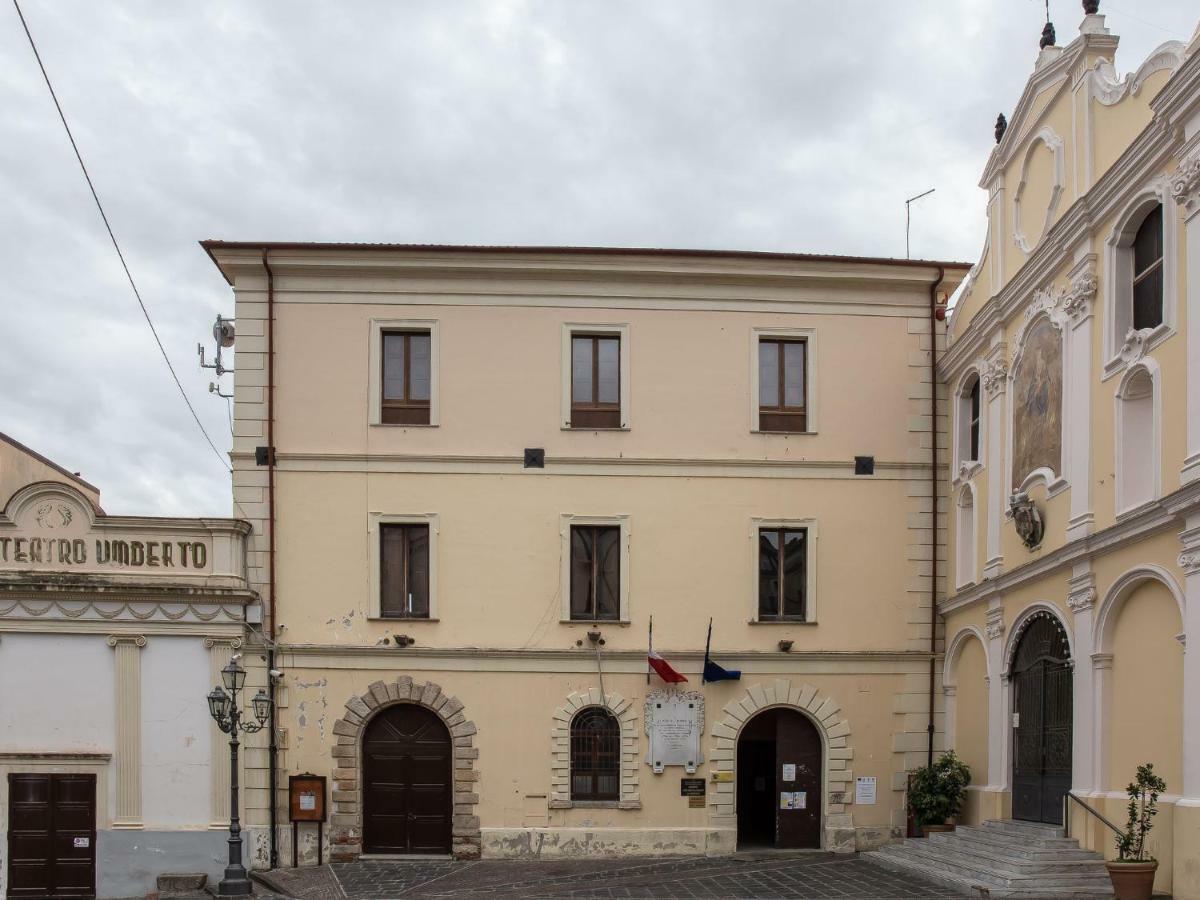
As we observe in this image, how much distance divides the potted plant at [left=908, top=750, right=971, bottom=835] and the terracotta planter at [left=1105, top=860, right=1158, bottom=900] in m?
6.04

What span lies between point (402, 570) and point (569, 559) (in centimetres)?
286

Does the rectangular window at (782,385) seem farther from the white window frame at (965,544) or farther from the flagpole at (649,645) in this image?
the flagpole at (649,645)

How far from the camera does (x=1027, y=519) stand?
18266 mm

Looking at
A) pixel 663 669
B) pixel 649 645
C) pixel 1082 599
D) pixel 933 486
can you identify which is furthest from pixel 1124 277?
pixel 649 645

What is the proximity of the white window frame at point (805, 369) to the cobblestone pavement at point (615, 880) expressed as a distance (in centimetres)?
717

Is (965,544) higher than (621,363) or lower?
lower

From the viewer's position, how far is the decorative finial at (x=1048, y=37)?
18906 mm

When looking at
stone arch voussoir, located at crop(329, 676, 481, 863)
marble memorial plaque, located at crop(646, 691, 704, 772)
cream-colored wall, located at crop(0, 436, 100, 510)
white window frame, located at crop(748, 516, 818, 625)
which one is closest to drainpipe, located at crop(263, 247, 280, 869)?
stone arch voussoir, located at crop(329, 676, 481, 863)

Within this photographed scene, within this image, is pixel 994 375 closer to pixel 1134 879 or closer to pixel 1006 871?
pixel 1006 871

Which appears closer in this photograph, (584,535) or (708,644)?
Result: (708,644)

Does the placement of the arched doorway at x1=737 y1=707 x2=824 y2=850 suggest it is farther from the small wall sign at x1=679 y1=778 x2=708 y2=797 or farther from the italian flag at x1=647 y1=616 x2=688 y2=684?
the italian flag at x1=647 y1=616 x2=688 y2=684

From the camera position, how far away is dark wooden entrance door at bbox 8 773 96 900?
2084 centimetres

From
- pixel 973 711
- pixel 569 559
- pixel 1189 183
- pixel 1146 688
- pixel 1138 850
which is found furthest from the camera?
pixel 569 559

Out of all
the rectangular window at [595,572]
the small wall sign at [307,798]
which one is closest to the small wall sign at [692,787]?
the rectangular window at [595,572]
